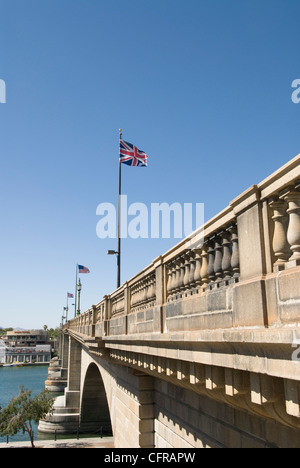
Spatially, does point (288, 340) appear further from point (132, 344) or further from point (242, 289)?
point (132, 344)

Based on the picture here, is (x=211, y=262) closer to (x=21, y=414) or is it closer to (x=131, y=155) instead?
(x=131, y=155)

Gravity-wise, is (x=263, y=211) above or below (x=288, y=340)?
above

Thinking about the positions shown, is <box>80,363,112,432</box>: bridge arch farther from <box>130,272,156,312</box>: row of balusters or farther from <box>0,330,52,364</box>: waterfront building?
<box>0,330,52,364</box>: waterfront building

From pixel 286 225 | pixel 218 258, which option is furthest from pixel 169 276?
pixel 286 225

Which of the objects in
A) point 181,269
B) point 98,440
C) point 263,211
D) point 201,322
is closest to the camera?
point 263,211

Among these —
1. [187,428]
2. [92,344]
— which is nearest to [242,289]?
[187,428]

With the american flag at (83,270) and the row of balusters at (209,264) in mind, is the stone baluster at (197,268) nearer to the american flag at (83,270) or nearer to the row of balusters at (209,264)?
the row of balusters at (209,264)

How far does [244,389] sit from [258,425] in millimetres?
1512

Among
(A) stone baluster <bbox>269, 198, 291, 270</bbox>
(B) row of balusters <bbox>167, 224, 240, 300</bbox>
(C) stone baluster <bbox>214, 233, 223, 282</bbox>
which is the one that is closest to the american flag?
(B) row of balusters <bbox>167, 224, 240, 300</bbox>

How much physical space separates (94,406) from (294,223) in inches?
1614

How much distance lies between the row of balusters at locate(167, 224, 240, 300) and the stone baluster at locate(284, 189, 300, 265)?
107 cm

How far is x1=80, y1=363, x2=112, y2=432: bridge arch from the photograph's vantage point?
39938mm

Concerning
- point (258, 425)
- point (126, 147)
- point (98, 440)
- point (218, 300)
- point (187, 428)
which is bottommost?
point (98, 440)
